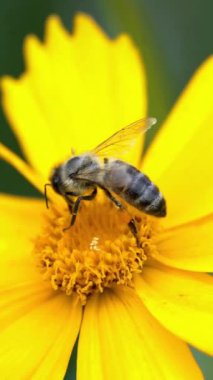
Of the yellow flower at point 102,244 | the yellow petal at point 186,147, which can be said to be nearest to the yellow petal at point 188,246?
the yellow flower at point 102,244

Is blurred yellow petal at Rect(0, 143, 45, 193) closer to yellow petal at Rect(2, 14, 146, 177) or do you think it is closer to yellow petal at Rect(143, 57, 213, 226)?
yellow petal at Rect(2, 14, 146, 177)

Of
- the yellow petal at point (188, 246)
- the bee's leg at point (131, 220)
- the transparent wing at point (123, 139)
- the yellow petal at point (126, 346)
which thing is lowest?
the yellow petal at point (126, 346)

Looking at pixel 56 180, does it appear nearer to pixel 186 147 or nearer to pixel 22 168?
pixel 22 168

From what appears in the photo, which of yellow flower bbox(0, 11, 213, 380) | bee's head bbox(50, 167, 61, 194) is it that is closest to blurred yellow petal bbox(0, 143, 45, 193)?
yellow flower bbox(0, 11, 213, 380)

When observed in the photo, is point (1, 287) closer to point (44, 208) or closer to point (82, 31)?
point (44, 208)

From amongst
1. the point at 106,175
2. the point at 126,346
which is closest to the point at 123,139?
the point at 106,175

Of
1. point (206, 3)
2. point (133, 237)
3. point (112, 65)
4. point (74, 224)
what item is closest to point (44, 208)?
point (74, 224)

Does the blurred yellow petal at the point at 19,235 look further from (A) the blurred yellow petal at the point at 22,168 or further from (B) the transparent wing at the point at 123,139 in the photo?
(B) the transparent wing at the point at 123,139
